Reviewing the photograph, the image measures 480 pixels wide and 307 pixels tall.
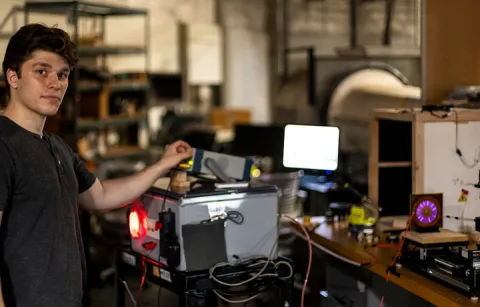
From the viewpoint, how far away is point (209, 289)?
2438 mm

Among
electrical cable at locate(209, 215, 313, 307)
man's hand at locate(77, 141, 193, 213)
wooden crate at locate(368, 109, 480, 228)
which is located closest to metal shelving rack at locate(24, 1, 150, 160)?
man's hand at locate(77, 141, 193, 213)

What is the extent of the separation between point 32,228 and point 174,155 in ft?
2.41

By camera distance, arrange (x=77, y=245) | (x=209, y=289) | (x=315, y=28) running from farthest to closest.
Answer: (x=315, y=28)
(x=209, y=289)
(x=77, y=245)

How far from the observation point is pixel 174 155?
2506mm

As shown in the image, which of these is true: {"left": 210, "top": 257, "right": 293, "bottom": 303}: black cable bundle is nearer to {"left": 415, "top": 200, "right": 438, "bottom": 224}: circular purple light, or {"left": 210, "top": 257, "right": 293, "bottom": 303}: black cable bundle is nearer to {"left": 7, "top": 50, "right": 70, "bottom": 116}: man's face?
{"left": 415, "top": 200, "right": 438, "bottom": 224}: circular purple light

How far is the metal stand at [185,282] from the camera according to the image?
2424 millimetres

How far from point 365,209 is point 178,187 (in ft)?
3.15

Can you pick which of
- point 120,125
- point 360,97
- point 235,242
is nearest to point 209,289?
point 235,242

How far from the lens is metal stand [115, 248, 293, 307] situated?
2.42 metres

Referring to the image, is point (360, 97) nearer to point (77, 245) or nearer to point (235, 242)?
point (235, 242)

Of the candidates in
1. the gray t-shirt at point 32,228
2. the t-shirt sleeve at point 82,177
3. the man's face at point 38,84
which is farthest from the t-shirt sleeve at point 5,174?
the t-shirt sleeve at point 82,177

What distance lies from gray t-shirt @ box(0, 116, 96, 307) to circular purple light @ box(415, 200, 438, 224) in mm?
1241

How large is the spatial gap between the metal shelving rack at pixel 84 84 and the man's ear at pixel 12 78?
8.79 ft

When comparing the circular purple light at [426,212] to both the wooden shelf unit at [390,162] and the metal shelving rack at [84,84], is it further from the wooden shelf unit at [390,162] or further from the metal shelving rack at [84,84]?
the metal shelving rack at [84,84]
